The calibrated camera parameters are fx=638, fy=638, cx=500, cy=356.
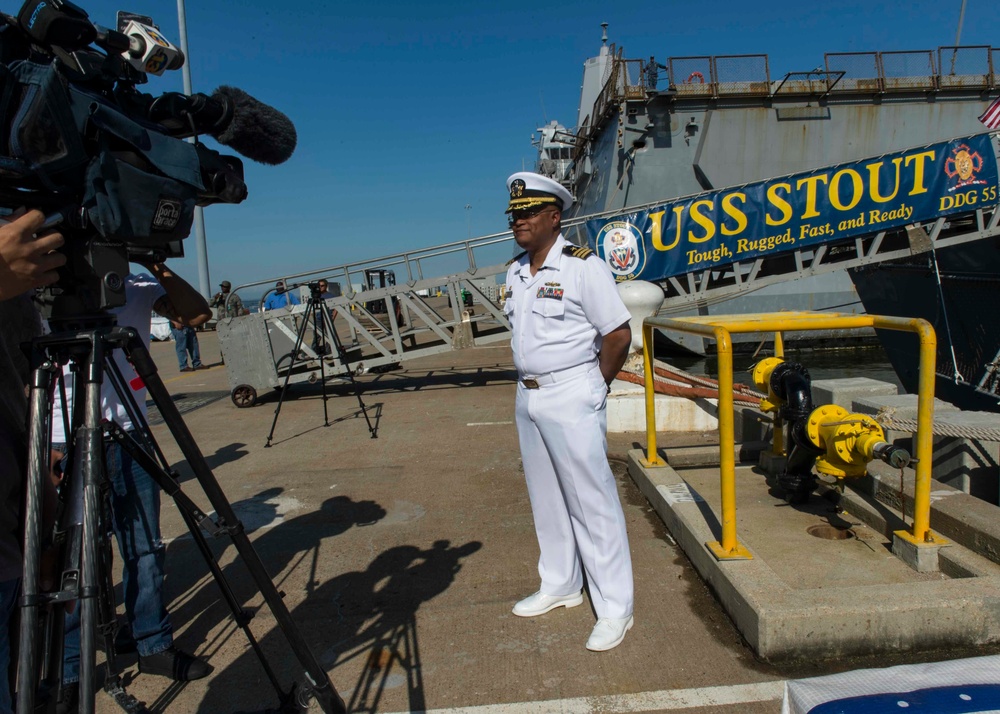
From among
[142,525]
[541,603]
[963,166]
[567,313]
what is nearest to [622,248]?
[963,166]

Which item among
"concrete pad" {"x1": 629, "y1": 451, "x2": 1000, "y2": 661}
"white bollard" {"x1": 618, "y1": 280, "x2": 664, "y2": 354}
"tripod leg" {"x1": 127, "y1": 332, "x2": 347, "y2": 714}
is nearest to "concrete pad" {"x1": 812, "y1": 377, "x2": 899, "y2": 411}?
"concrete pad" {"x1": 629, "y1": 451, "x2": 1000, "y2": 661}

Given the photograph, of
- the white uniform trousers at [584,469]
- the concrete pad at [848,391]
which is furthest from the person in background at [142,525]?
the concrete pad at [848,391]

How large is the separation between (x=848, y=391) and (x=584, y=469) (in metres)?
3.11

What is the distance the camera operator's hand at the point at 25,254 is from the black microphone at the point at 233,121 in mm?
470

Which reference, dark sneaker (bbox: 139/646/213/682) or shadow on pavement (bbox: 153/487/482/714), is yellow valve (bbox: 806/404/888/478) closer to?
shadow on pavement (bbox: 153/487/482/714)

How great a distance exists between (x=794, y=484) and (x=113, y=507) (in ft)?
12.1

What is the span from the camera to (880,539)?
3562mm

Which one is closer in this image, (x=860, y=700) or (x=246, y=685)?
(x=860, y=700)

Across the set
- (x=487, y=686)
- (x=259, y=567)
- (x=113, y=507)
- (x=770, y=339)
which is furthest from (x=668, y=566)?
(x=770, y=339)

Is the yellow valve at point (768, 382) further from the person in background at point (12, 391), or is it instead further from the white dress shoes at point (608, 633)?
the person in background at point (12, 391)

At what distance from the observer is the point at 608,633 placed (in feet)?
9.14

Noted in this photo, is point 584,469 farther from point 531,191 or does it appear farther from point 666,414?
point 666,414

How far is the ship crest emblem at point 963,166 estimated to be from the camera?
991cm

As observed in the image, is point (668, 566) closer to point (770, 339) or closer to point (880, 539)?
point (880, 539)
